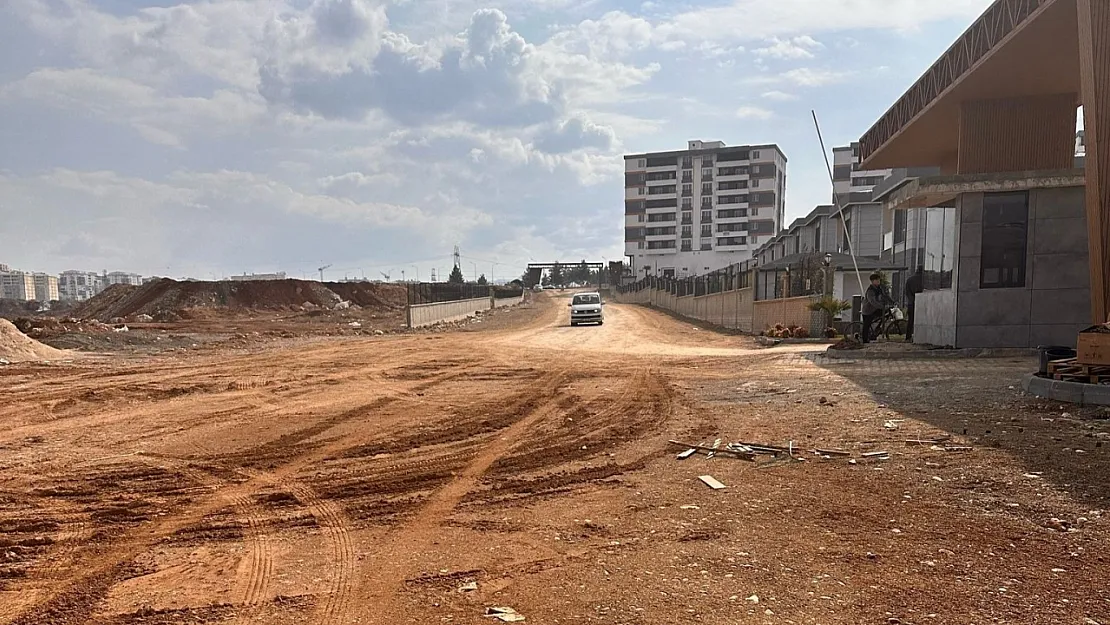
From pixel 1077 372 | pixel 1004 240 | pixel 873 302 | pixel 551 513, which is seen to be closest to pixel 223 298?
pixel 873 302

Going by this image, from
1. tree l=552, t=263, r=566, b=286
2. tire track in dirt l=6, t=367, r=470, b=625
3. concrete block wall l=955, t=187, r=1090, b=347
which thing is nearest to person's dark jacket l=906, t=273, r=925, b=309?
concrete block wall l=955, t=187, r=1090, b=347

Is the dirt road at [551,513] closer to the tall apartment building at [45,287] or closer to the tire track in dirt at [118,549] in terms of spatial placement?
the tire track in dirt at [118,549]

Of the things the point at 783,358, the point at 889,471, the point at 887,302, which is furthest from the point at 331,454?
the point at 887,302

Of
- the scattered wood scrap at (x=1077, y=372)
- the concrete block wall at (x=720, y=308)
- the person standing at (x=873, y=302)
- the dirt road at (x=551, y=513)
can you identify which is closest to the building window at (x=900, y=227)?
the concrete block wall at (x=720, y=308)

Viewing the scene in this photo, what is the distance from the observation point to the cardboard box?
7730mm

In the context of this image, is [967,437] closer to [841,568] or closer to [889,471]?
[889,471]

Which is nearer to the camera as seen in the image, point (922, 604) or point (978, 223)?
point (922, 604)

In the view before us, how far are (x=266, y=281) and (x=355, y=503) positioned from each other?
58150 millimetres

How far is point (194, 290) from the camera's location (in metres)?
55.4

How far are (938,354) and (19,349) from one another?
23.4 meters

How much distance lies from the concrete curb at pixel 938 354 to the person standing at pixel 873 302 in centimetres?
184

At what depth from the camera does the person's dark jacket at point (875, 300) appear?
1648 cm

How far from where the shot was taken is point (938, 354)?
45.3 ft

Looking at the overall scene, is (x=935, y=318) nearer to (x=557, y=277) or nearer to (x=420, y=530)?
(x=420, y=530)
